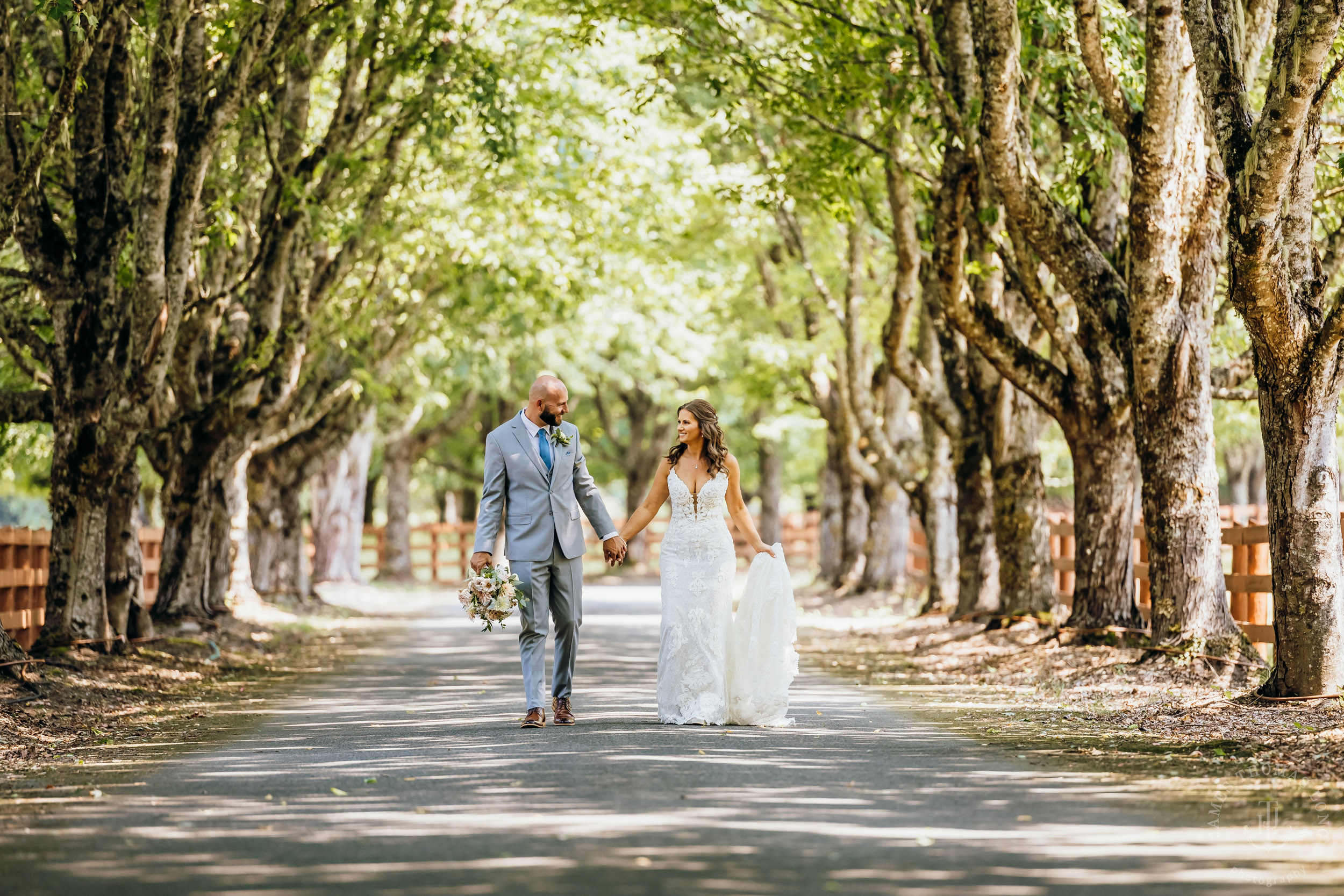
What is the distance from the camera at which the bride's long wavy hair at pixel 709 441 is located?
1035cm

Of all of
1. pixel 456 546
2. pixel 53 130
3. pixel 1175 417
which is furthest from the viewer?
pixel 456 546

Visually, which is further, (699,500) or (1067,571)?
(1067,571)

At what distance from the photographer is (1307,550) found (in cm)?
977

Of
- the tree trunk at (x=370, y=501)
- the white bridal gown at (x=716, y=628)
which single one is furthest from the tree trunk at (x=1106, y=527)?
the tree trunk at (x=370, y=501)

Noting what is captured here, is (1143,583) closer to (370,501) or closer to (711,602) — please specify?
Result: (711,602)

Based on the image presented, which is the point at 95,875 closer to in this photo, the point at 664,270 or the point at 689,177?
the point at 689,177

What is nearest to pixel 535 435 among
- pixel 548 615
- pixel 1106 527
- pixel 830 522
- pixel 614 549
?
pixel 614 549

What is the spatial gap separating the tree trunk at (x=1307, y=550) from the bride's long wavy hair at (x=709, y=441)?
3.60m

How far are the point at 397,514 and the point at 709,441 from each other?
92.1ft

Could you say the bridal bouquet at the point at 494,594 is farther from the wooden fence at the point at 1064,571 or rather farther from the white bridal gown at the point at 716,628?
the wooden fence at the point at 1064,571

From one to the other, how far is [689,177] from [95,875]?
1917 cm

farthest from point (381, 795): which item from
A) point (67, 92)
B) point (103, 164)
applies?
point (103, 164)

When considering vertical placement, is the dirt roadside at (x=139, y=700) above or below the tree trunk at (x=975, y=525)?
below

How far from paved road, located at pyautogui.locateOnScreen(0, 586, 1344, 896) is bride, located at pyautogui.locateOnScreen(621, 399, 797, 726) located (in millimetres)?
346
